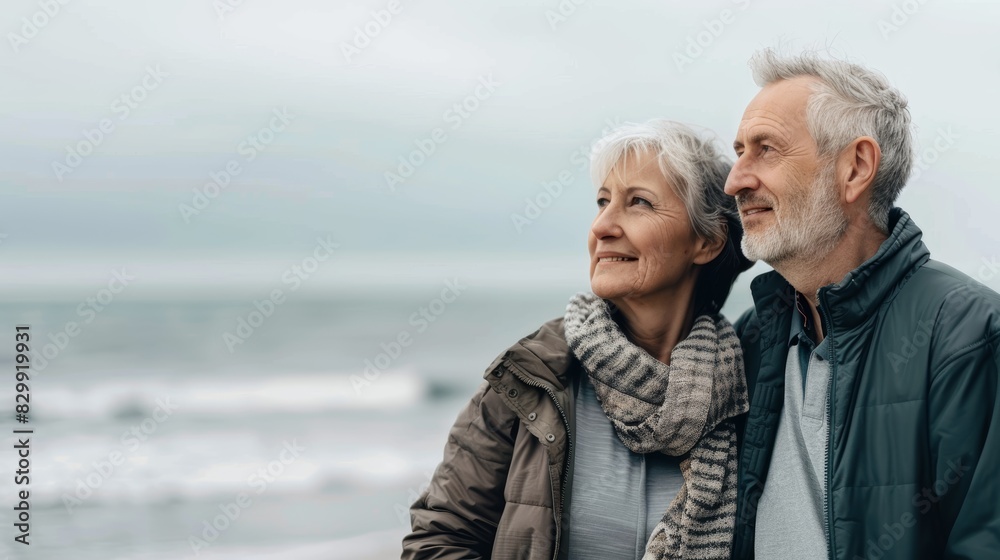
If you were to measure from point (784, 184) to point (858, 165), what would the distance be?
0.62 ft

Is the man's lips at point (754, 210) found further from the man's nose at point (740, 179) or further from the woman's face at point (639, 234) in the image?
the woman's face at point (639, 234)

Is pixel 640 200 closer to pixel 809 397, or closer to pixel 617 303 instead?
pixel 617 303

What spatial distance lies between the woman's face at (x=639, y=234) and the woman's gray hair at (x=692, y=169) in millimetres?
22

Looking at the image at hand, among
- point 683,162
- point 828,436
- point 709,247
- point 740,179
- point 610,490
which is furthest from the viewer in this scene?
point 709,247

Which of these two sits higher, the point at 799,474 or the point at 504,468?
the point at 504,468

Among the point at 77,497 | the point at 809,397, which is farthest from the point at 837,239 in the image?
the point at 77,497

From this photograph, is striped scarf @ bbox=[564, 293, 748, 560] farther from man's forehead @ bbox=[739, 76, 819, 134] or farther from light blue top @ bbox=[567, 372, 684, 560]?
man's forehead @ bbox=[739, 76, 819, 134]

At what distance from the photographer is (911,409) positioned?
6.51 feet

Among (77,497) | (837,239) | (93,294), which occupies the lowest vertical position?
(837,239)

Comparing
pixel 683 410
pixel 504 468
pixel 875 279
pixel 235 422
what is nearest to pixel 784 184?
pixel 875 279

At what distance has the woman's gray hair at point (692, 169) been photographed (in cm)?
255

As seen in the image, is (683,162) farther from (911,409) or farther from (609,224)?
(911,409)

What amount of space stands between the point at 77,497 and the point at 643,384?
6.48 m

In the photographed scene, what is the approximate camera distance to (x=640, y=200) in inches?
101
